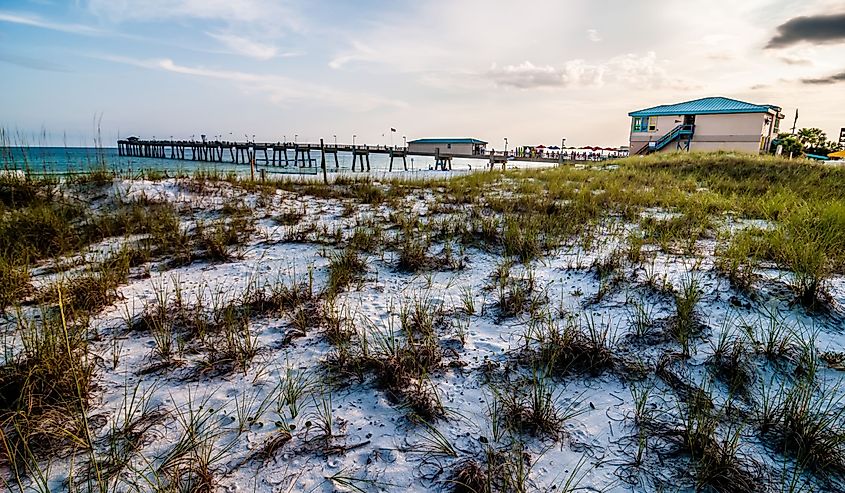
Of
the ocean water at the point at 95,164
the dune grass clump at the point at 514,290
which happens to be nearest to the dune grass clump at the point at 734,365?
the dune grass clump at the point at 514,290

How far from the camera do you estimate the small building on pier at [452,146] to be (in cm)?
5659

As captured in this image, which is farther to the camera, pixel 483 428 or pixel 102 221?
pixel 102 221

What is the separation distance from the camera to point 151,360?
2885 mm

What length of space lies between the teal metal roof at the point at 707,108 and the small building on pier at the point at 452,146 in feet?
74.1

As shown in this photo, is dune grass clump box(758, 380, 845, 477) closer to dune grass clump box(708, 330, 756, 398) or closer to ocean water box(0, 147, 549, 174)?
dune grass clump box(708, 330, 756, 398)

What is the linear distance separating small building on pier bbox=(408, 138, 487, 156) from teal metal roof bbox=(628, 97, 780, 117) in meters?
22.6

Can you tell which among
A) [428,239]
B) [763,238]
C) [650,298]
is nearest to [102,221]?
[428,239]

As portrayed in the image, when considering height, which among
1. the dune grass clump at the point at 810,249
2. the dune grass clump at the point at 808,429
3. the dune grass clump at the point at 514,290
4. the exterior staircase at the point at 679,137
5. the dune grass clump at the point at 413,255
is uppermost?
the exterior staircase at the point at 679,137

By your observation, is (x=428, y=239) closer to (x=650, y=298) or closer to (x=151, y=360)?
(x=650, y=298)

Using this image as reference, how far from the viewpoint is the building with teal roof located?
32.6m

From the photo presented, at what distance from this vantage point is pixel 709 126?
111 feet

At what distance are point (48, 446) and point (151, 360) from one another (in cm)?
87

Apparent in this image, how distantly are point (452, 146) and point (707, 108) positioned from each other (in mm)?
37519

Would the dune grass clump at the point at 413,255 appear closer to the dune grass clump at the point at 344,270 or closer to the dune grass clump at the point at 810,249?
the dune grass clump at the point at 344,270
